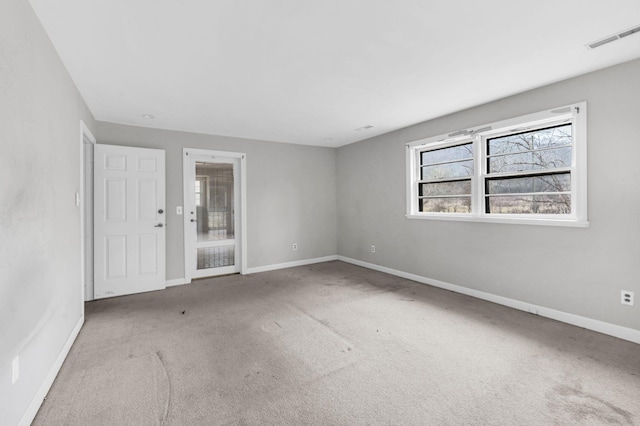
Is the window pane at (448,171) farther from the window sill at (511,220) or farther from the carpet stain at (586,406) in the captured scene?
the carpet stain at (586,406)

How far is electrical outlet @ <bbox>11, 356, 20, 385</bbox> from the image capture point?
5.01 ft

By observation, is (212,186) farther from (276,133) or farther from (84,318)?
(84,318)

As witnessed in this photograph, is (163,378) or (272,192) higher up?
(272,192)

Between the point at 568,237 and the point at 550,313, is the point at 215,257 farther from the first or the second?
the point at 568,237

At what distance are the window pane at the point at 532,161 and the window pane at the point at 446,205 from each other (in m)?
0.56

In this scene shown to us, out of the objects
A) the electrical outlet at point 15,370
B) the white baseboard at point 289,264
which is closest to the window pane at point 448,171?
the white baseboard at point 289,264

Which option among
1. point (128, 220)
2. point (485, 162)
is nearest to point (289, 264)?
point (128, 220)

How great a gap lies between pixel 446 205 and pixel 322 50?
9.75ft

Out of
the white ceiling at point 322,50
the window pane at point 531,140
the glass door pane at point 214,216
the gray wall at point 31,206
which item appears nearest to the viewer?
the gray wall at point 31,206

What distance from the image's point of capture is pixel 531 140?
3.38 m

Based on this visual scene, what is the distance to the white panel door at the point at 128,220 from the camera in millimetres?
3990

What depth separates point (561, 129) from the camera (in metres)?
3.14

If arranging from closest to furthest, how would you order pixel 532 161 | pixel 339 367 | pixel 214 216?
pixel 339 367, pixel 532 161, pixel 214 216

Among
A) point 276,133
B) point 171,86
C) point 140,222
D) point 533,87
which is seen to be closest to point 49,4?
point 171,86
